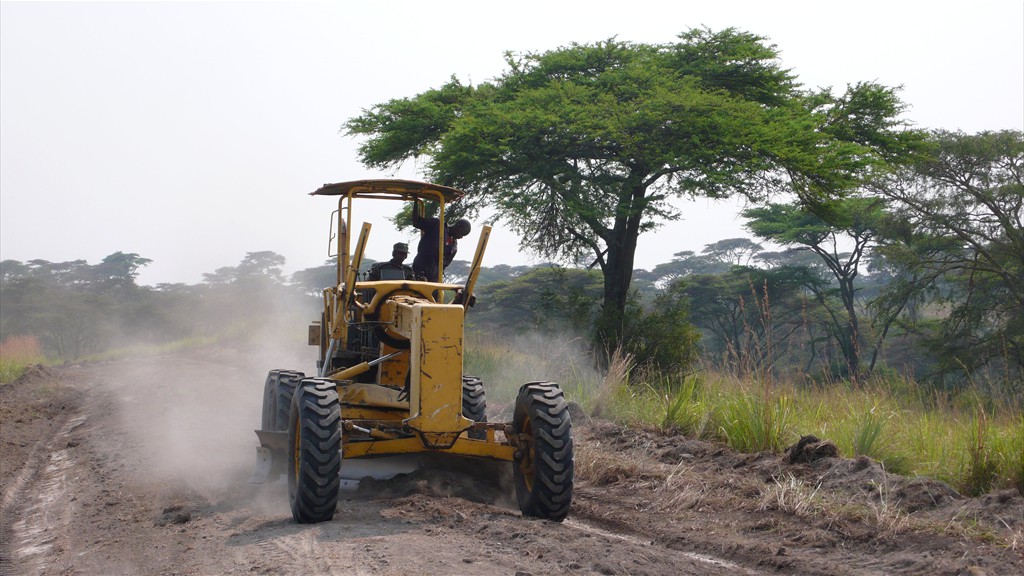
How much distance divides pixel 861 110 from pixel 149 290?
47987mm

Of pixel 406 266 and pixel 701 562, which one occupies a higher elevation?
pixel 406 266

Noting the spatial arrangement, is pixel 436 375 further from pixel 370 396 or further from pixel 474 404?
pixel 474 404

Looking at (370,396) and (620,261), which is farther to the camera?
(620,261)

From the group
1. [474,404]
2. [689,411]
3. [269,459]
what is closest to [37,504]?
[269,459]

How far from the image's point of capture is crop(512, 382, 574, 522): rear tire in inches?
277

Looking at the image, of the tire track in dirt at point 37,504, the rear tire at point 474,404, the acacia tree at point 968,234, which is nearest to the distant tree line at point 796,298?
the acacia tree at point 968,234

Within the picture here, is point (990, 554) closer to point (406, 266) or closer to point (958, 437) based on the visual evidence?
point (958, 437)

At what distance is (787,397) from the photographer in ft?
33.8

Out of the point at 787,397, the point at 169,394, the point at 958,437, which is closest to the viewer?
the point at 958,437

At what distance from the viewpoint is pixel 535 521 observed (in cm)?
A: 692

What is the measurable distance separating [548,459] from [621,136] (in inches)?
510

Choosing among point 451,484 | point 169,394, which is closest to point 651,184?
point 169,394

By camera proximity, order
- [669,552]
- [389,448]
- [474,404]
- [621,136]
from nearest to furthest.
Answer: [669,552]
[389,448]
[474,404]
[621,136]

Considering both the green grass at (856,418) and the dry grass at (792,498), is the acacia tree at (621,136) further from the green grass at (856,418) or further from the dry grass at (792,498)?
the dry grass at (792,498)
